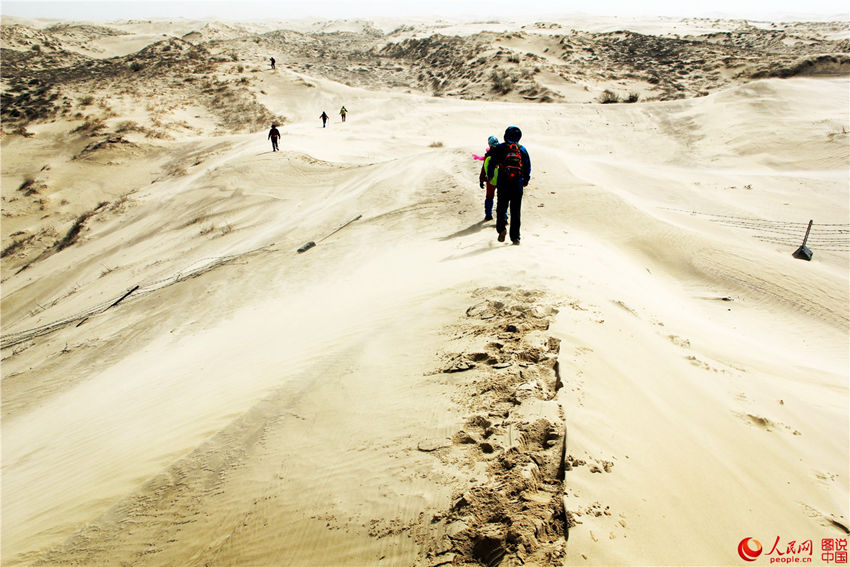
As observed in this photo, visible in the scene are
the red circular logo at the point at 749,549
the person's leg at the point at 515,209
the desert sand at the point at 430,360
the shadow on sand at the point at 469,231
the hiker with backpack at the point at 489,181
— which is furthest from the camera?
the shadow on sand at the point at 469,231

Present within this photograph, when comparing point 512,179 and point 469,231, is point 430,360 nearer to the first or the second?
point 512,179

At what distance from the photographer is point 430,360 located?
3.62 m

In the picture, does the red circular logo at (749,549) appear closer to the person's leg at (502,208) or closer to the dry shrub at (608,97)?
the person's leg at (502,208)

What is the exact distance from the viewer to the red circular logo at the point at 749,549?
7.04 ft

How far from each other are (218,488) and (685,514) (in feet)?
8.18

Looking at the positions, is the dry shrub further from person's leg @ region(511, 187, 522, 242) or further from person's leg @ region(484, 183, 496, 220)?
person's leg @ region(511, 187, 522, 242)

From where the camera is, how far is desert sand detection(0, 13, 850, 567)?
7.73 feet

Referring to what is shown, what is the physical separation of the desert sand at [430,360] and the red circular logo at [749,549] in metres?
0.04

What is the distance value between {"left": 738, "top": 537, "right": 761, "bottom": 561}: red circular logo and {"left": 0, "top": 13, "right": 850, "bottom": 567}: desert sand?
4 centimetres

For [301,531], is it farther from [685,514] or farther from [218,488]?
[685,514]

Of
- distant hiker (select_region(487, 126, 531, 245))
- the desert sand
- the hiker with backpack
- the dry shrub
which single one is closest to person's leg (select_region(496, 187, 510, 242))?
distant hiker (select_region(487, 126, 531, 245))

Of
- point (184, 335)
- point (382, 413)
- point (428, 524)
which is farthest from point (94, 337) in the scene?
point (428, 524)

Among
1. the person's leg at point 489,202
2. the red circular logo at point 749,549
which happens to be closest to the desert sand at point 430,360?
the red circular logo at point 749,549

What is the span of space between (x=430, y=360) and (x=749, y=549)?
6.96 ft
